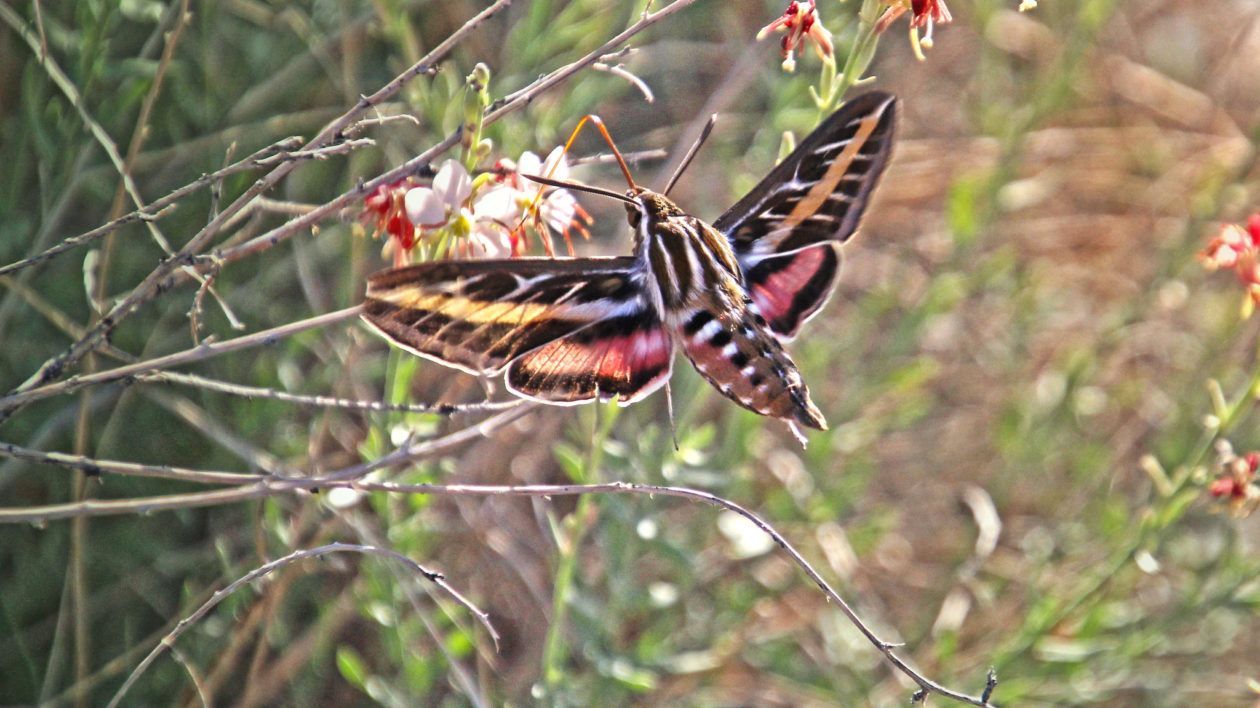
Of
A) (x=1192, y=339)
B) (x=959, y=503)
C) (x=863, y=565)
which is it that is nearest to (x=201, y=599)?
(x=863, y=565)

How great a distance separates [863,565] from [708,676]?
79cm

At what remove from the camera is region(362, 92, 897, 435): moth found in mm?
1542

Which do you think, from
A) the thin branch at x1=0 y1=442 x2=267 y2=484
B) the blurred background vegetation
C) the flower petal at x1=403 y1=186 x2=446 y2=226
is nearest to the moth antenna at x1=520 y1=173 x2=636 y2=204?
the flower petal at x1=403 y1=186 x2=446 y2=226

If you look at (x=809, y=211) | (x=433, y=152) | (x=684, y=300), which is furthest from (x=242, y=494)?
(x=809, y=211)

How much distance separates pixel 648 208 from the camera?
1.69 metres

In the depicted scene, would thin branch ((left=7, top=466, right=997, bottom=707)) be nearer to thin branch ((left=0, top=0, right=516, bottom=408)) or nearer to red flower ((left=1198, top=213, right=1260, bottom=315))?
thin branch ((left=0, top=0, right=516, bottom=408))

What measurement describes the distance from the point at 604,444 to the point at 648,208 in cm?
57

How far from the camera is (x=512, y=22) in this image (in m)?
3.16

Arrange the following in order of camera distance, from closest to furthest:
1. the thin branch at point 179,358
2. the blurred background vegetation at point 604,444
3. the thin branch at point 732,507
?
the thin branch at point 732,507, the thin branch at point 179,358, the blurred background vegetation at point 604,444

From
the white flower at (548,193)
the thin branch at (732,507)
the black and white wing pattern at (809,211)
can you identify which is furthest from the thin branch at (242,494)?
the black and white wing pattern at (809,211)

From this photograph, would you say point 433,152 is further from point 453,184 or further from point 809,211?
point 809,211

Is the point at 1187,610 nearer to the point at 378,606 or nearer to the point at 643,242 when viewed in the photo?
the point at 643,242

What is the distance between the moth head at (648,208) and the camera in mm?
1687

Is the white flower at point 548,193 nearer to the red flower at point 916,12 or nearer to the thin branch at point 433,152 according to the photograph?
the thin branch at point 433,152
